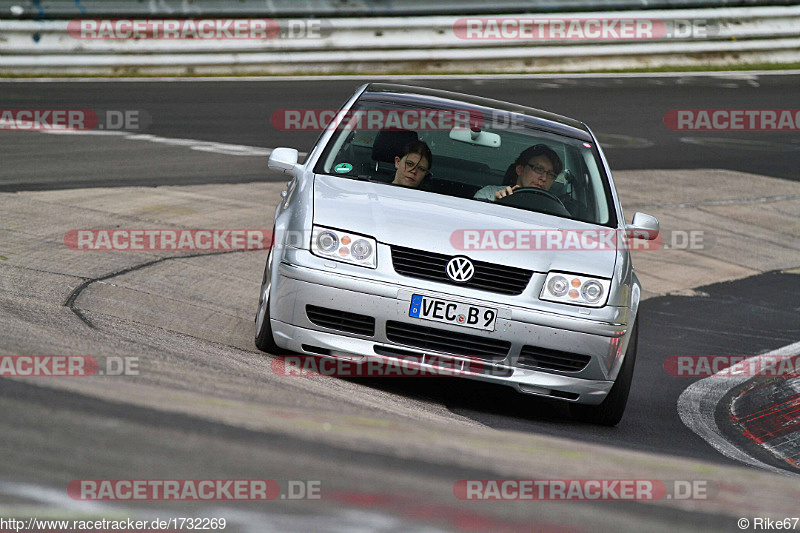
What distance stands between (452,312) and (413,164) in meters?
1.40

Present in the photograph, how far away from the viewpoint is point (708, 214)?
13.7m

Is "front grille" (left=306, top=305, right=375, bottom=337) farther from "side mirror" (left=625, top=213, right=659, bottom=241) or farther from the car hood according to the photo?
"side mirror" (left=625, top=213, right=659, bottom=241)

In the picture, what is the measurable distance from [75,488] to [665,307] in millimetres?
7332

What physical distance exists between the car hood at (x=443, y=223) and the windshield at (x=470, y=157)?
228 mm

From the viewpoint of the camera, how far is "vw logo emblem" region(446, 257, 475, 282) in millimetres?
5547

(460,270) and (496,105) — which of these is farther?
(496,105)

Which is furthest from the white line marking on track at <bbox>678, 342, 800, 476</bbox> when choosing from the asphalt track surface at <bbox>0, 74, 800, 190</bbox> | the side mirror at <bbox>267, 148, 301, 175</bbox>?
the asphalt track surface at <bbox>0, 74, 800, 190</bbox>

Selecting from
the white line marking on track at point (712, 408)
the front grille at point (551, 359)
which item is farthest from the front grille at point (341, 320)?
the white line marking on track at point (712, 408)

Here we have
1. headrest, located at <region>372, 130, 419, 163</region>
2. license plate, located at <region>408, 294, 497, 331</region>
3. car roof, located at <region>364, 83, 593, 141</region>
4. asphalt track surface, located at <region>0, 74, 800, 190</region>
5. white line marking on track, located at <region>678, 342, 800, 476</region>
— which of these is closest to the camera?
license plate, located at <region>408, 294, 497, 331</region>

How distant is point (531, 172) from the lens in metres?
6.77

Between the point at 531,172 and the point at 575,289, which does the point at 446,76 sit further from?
the point at 575,289

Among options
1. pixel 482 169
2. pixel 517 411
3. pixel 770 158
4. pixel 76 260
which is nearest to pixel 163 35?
pixel 770 158

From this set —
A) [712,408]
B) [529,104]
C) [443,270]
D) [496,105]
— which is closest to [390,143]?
[496,105]

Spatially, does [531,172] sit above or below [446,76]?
below
